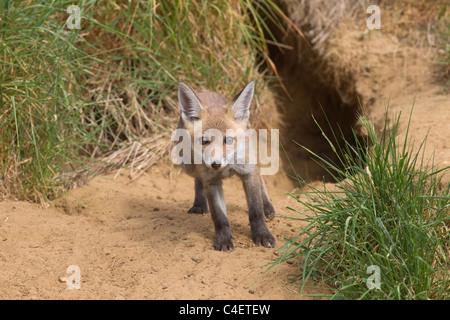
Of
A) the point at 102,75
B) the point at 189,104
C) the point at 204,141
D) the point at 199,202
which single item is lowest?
the point at 199,202

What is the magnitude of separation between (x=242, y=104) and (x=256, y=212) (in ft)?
2.80

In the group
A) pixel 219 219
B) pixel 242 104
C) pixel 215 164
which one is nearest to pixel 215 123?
pixel 242 104

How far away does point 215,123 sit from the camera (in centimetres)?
381

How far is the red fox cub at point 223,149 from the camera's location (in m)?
3.76

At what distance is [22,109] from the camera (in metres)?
4.46

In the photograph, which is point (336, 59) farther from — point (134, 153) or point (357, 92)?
point (134, 153)

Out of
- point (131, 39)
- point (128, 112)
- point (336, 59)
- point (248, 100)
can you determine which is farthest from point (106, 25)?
point (336, 59)

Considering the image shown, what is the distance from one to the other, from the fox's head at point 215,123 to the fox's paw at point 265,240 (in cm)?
60

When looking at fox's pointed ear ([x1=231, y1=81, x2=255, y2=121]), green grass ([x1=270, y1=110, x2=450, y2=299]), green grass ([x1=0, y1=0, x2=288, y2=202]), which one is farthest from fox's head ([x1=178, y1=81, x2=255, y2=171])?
green grass ([x1=0, y1=0, x2=288, y2=202])

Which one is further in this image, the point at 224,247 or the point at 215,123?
the point at 215,123

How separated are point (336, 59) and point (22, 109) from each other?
12.8 feet

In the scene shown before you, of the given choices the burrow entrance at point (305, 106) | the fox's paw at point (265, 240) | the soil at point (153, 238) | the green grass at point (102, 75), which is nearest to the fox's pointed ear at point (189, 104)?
the soil at point (153, 238)

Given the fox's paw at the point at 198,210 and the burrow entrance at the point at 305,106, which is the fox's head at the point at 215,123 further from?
the burrow entrance at the point at 305,106

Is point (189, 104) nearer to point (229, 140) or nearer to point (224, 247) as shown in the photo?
point (229, 140)
